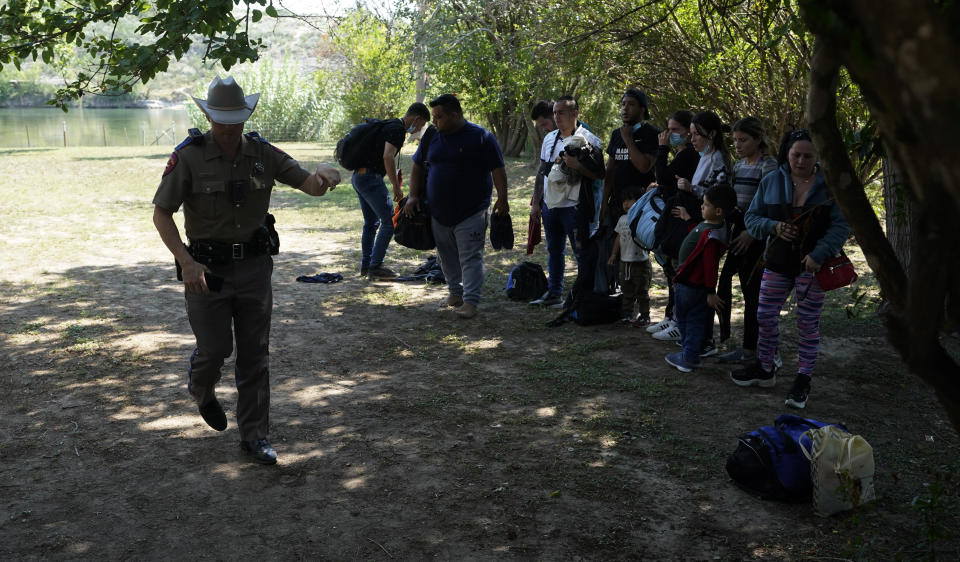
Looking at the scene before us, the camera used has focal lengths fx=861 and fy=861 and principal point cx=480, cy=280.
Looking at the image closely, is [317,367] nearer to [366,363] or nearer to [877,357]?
[366,363]

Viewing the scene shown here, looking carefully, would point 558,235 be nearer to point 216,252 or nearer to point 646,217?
point 646,217

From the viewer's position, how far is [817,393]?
5.80 metres

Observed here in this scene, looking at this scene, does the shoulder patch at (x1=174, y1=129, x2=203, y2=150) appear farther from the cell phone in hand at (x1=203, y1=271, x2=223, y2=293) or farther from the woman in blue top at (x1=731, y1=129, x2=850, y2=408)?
the woman in blue top at (x1=731, y1=129, x2=850, y2=408)

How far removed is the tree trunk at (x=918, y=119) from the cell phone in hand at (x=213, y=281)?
9.98 feet

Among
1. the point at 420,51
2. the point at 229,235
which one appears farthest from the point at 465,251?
the point at 420,51

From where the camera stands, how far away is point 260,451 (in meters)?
4.63

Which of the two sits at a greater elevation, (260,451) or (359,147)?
(359,147)

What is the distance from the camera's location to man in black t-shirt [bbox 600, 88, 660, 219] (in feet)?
23.3

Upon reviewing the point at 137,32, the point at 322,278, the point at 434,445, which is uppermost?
the point at 137,32

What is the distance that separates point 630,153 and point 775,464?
352 cm

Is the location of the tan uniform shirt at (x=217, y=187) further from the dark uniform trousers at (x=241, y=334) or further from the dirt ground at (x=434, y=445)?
the dirt ground at (x=434, y=445)

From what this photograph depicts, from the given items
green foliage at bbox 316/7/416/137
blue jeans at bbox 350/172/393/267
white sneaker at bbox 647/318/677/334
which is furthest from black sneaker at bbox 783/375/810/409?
green foliage at bbox 316/7/416/137

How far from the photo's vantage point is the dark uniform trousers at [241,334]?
175 inches

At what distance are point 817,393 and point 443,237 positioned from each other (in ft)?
11.7
